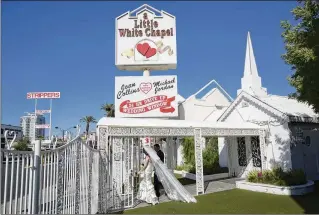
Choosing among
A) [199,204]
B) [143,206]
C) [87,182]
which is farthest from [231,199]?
[87,182]

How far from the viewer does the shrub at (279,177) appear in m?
11.2

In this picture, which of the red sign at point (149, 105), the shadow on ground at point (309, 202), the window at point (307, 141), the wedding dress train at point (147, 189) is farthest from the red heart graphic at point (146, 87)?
the shadow on ground at point (309, 202)

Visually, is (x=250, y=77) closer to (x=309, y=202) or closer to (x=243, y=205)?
(x=309, y=202)

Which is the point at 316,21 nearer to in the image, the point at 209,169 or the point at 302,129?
the point at 302,129

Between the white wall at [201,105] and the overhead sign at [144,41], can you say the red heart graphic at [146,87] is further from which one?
the white wall at [201,105]

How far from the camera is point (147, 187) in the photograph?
33.2 feet

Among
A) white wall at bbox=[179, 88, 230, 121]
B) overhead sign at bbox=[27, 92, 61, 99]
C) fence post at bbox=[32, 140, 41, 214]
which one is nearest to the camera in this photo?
fence post at bbox=[32, 140, 41, 214]

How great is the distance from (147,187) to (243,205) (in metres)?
3.41

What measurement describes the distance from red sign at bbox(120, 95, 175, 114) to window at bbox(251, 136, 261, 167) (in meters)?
7.08

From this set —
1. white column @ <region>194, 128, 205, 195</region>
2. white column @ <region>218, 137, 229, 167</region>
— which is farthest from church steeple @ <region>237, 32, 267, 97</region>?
white column @ <region>194, 128, 205, 195</region>

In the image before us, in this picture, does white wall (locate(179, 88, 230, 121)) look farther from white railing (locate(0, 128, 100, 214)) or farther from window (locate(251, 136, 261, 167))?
white railing (locate(0, 128, 100, 214))

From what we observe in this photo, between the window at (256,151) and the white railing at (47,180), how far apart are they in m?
10.8

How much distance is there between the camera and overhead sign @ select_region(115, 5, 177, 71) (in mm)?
20172

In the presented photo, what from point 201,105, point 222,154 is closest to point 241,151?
point 222,154
